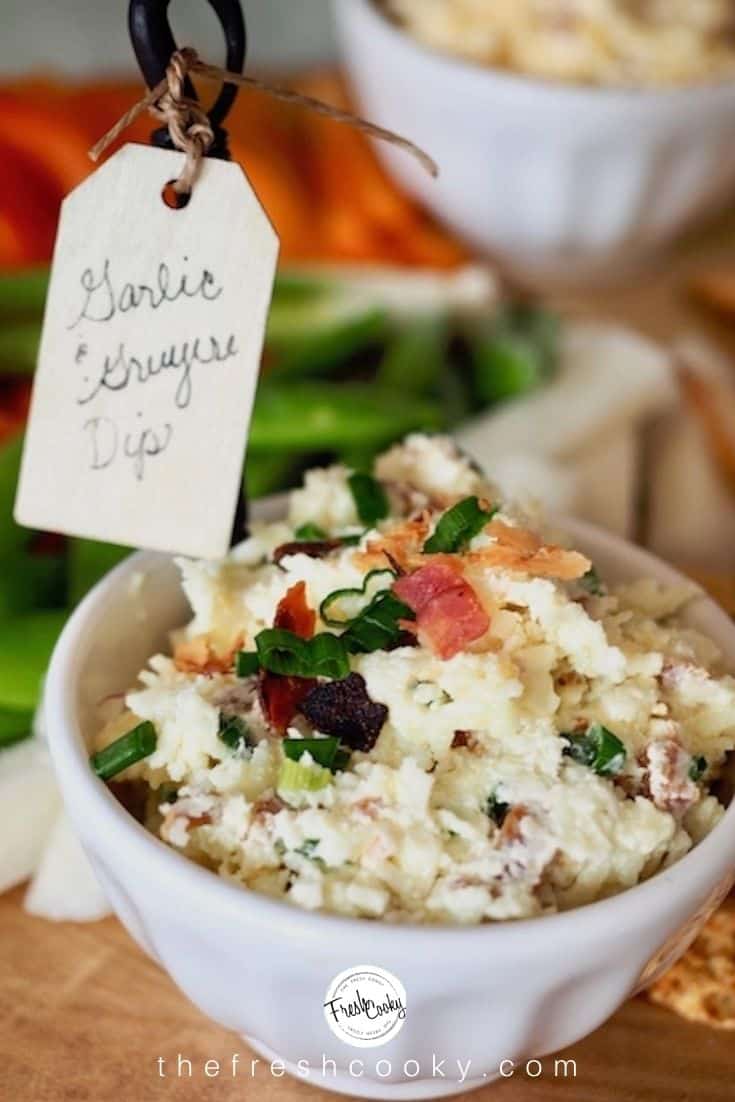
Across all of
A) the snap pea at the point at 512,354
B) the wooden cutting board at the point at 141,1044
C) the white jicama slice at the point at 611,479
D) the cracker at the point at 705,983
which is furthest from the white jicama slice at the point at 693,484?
the wooden cutting board at the point at 141,1044

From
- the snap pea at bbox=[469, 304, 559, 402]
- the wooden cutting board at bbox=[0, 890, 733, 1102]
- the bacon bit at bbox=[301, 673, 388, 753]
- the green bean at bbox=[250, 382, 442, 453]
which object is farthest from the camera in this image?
the snap pea at bbox=[469, 304, 559, 402]

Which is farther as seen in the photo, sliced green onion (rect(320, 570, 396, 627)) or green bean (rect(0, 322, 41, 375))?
green bean (rect(0, 322, 41, 375))

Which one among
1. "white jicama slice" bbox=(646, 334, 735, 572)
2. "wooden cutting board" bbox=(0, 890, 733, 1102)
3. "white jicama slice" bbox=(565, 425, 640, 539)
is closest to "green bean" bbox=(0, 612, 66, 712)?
"wooden cutting board" bbox=(0, 890, 733, 1102)

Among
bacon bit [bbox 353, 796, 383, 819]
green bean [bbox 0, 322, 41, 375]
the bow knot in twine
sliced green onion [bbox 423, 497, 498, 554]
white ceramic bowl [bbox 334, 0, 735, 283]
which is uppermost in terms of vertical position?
the bow knot in twine

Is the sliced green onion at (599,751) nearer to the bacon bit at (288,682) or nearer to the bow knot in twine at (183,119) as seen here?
the bacon bit at (288,682)

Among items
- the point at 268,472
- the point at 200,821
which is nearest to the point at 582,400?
the point at 268,472

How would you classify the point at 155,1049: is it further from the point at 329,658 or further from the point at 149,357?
the point at 149,357

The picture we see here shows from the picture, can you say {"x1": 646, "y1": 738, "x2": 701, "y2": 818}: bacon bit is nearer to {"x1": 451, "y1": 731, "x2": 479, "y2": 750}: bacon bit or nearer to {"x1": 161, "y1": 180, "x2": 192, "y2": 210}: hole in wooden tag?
{"x1": 451, "y1": 731, "x2": 479, "y2": 750}: bacon bit

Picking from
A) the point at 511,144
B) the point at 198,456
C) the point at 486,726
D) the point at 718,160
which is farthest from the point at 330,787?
the point at 718,160

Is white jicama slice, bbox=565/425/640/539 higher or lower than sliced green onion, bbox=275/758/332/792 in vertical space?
lower
